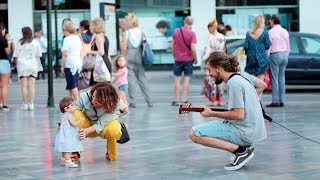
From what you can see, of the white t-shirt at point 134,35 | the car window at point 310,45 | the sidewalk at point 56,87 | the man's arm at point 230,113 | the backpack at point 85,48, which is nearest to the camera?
the man's arm at point 230,113

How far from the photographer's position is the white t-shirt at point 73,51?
1509 cm

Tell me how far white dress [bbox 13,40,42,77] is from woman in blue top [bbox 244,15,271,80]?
4460mm

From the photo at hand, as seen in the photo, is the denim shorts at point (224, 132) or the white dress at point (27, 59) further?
the white dress at point (27, 59)

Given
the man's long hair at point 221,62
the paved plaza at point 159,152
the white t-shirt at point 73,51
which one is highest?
the man's long hair at point 221,62

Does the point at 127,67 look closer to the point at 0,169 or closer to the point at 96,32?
the point at 96,32

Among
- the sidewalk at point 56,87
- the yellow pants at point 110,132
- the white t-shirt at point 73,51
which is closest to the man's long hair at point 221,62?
the yellow pants at point 110,132

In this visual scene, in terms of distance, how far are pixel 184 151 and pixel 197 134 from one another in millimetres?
1465

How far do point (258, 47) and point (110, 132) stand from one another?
6.41 m

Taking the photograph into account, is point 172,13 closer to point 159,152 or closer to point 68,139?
point 159,152

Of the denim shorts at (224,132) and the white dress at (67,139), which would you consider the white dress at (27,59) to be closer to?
the white dress at (67,139)

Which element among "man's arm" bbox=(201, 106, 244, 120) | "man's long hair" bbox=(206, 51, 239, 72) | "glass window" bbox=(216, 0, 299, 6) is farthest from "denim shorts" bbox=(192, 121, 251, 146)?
"glass window" bbox=(216, 0, 299, 6)

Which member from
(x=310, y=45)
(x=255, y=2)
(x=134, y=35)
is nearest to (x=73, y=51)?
(x=134, y=35)

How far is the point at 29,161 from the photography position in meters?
9.35

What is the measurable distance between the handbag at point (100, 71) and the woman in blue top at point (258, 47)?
278cm
